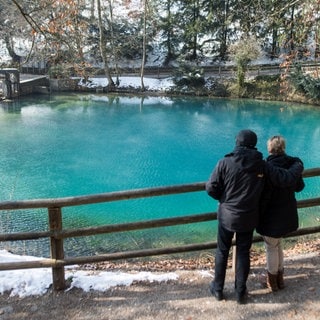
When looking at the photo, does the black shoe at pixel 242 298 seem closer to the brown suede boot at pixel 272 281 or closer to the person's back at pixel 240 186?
the brown suede boot at pixel 272 281

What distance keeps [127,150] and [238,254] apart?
1156 cm

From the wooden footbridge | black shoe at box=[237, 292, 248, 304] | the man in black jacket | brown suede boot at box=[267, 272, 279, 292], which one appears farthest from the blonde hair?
the wooden footbridge

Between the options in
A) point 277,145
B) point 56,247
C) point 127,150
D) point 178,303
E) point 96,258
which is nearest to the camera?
point 277,145

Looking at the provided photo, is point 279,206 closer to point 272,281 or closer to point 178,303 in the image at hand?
point 272,281

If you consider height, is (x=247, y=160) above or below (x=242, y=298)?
above

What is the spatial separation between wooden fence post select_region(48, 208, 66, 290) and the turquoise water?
311 centimetres

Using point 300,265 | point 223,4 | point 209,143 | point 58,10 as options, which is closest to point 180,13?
point 223,4

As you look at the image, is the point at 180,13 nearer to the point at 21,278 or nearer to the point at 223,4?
the point at 223,4

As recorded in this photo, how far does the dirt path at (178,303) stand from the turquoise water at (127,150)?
3217 millimetres

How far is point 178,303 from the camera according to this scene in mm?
3217

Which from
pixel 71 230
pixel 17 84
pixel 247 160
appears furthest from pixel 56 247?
pixel 17 84

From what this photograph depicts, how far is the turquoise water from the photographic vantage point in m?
8.02

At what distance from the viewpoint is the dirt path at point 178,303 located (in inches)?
119

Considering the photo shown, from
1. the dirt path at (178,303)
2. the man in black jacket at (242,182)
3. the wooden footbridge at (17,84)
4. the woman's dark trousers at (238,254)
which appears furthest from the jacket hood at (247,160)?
the wooden footbridge at (17,84)
